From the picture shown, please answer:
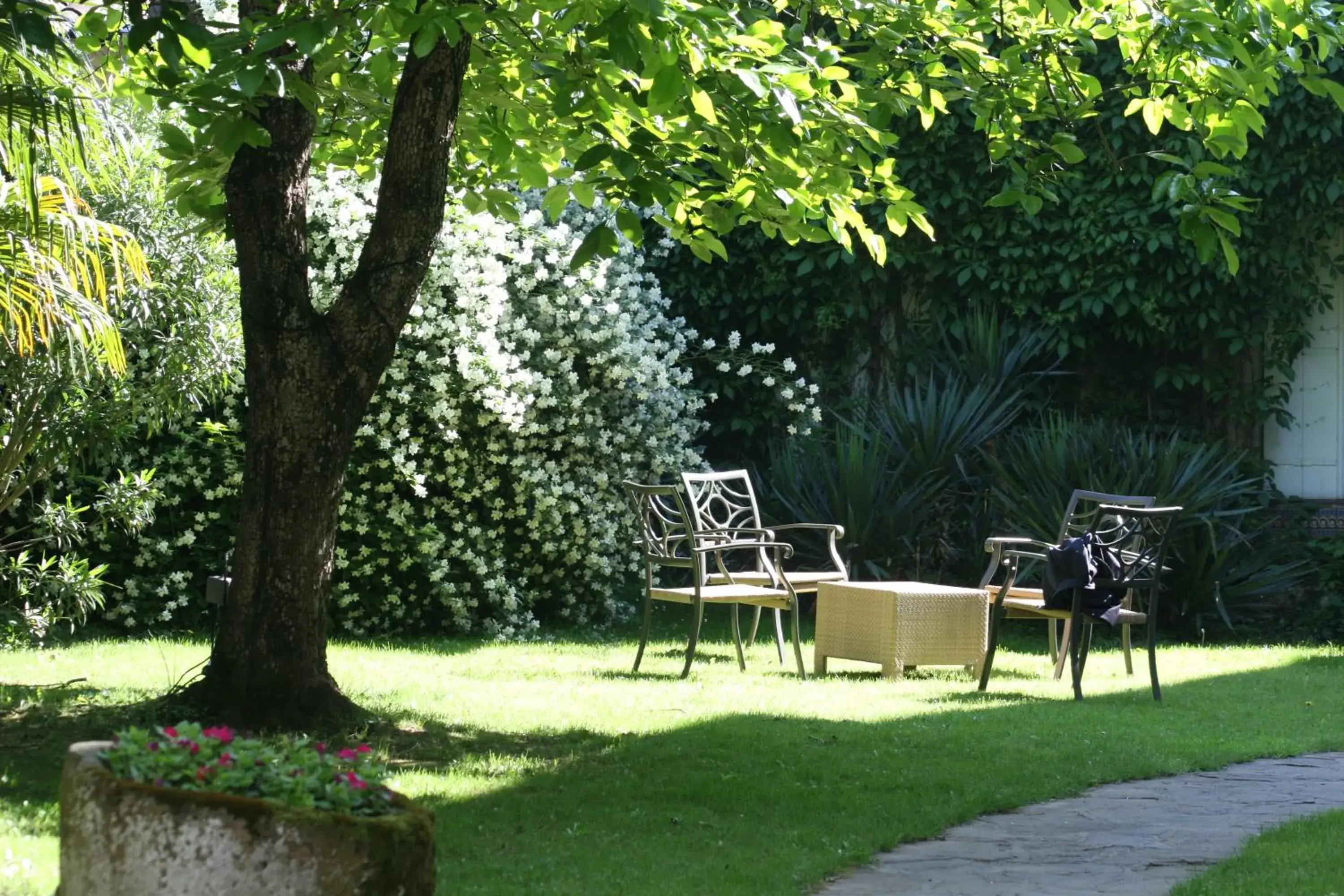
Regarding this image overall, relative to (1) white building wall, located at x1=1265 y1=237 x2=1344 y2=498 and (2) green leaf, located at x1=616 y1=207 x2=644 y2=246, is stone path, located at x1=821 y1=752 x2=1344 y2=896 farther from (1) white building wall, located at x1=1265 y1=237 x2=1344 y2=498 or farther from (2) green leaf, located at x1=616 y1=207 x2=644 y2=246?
(1) white building wall, located at x1=1265 y1=237 x2=1344 y2=498

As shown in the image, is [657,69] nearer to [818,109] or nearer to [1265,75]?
[818,109]

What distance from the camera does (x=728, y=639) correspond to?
10000 mm

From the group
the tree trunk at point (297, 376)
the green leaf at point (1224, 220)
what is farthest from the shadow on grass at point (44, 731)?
the green leaf at point (1224, 220)

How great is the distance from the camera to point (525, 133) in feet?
21.2

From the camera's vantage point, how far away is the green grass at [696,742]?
4.37 m

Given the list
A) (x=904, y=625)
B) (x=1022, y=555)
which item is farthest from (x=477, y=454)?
(x=1022, y=555)

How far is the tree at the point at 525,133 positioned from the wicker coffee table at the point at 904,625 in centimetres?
241

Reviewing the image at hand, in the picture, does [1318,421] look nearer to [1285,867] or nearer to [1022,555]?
[1022,555]

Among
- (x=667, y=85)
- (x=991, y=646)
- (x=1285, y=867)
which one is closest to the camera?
(x=667, y=85)

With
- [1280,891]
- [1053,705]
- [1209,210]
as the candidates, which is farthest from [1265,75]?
[1053,705]

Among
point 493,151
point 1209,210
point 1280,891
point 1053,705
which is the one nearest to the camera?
point 1280,891

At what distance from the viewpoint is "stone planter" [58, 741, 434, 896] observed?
2693mm

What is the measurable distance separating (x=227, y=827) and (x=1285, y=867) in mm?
2922

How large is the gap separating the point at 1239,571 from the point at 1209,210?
19.0 feet
